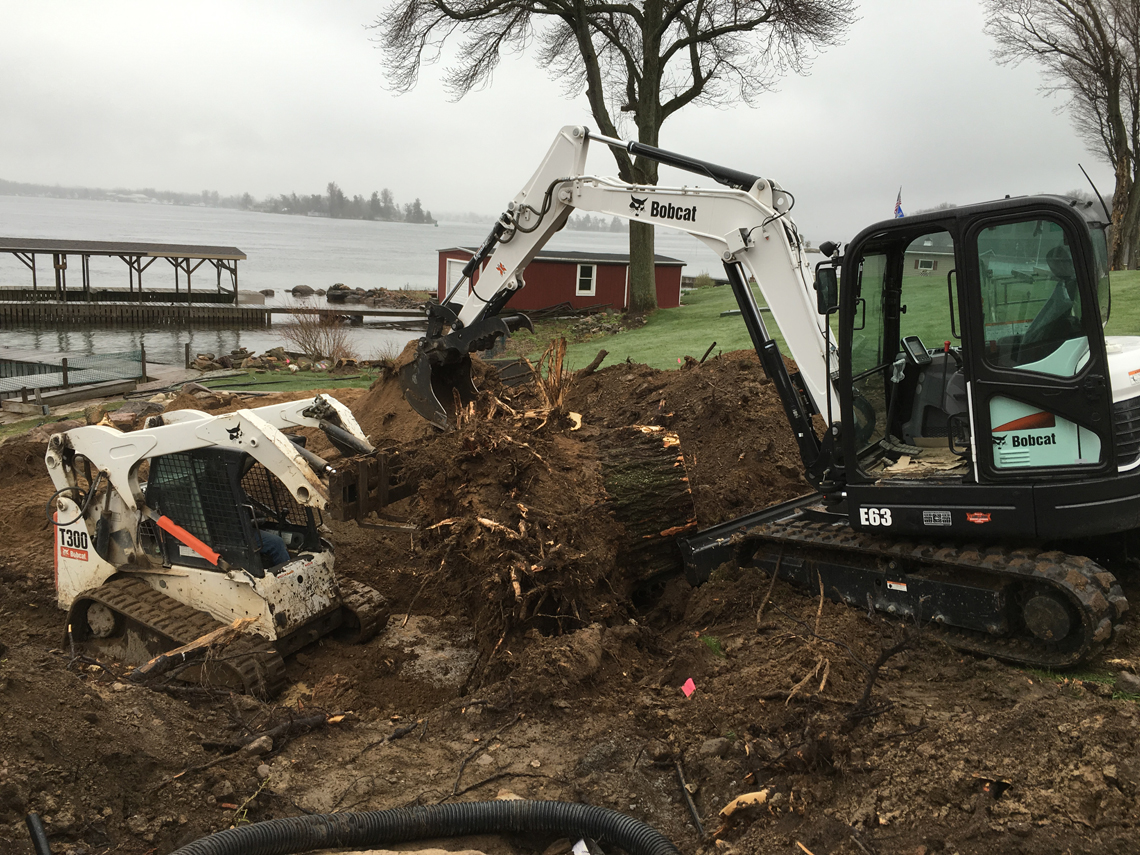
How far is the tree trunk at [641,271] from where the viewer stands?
26672 millimetres

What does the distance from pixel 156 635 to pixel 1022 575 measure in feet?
20.2

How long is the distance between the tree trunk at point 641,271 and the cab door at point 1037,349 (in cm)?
2172

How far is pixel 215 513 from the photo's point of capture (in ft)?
21.1

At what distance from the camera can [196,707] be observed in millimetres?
5758

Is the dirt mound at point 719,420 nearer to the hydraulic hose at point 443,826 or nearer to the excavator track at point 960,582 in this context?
Answer: the excavator track at point 960,582

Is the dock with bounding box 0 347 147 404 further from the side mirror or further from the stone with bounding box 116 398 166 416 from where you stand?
the side mirror

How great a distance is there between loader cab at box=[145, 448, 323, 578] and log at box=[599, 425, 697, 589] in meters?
2.49

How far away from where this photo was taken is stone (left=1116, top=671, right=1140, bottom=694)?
469cm

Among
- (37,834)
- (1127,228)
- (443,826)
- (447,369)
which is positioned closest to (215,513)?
(37,834)

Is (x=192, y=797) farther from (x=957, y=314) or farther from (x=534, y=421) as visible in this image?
(x=957, y=314)

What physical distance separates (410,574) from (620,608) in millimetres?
2735

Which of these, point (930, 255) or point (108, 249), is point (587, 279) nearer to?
point (108, 249)

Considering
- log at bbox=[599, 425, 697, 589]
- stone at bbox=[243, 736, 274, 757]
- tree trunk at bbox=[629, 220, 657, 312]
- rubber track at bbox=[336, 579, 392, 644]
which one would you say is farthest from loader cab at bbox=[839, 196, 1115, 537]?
tree trunk at bbox=[629, 220, 657, 312]

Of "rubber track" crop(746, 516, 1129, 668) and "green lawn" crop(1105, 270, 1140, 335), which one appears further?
"green lawn" crop(1105, 270, 1140, 335)
